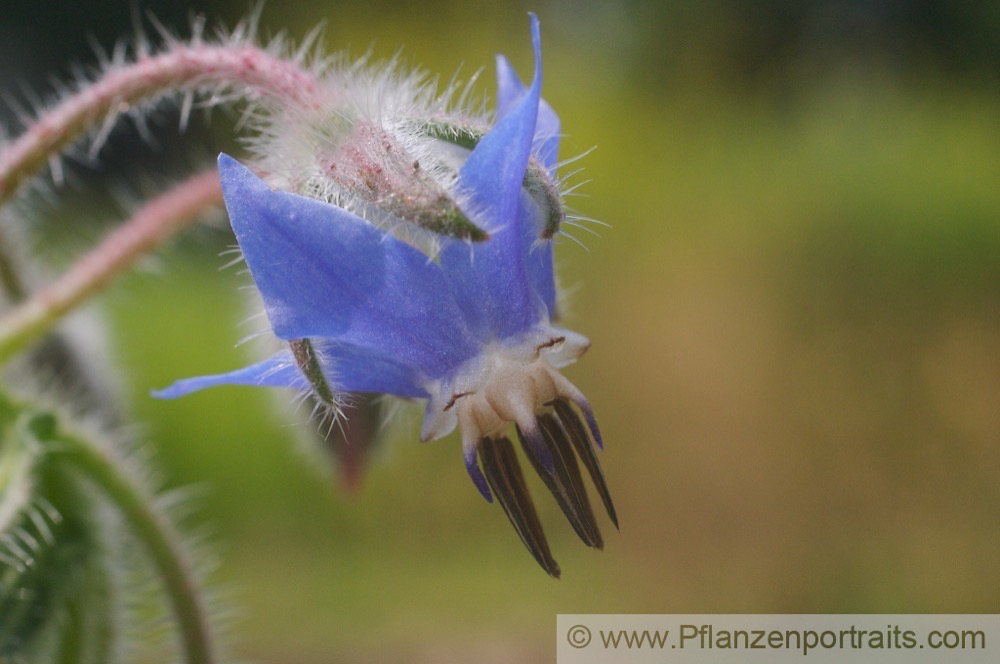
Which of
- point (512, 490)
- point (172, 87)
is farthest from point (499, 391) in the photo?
point (172, 87)

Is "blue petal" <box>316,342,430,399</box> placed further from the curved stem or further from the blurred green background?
the blurred green background

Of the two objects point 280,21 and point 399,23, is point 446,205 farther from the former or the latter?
point 280,21

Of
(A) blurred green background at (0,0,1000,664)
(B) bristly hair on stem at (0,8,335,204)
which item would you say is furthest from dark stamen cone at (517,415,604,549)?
(A) blurred green background at (0,0,1000,664)

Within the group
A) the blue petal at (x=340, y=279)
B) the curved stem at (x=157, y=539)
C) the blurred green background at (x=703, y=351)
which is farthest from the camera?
the blurred green background at (x=703, y=351)

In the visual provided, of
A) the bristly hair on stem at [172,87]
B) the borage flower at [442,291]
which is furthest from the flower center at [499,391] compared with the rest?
the bristly hair on stem at [172,87]

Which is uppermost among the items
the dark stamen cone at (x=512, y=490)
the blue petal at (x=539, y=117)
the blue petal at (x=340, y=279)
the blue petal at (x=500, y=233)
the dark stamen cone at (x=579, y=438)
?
the blue petal at (x=539, y=117)

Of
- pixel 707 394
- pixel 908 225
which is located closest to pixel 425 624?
pixel 707 394

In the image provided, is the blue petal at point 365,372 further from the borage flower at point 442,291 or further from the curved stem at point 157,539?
the curved stem at point 157,539
